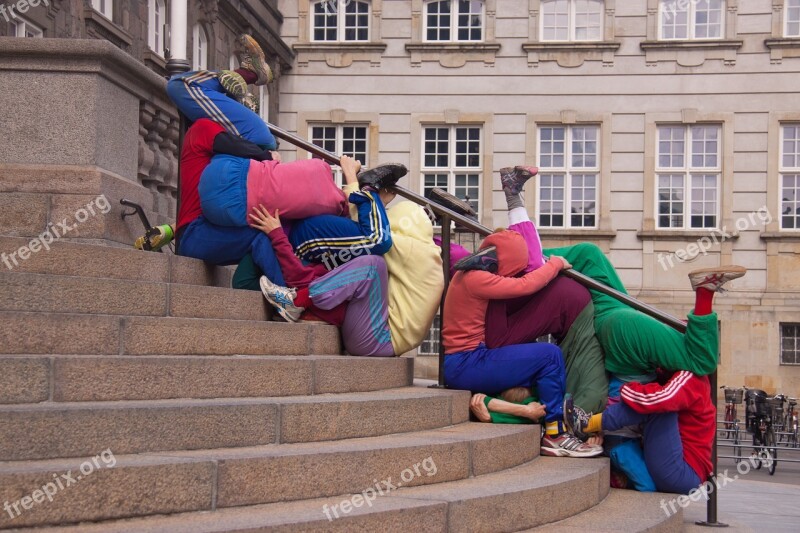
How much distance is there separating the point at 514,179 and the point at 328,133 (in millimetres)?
19324

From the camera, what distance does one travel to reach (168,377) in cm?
523

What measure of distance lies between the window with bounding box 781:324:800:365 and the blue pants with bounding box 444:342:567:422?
767 inches

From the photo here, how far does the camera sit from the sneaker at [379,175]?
23.6 ft

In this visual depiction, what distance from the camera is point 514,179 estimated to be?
7.66 metres

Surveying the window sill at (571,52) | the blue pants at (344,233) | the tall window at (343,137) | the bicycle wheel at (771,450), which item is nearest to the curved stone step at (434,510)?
the blue pants at (344,233)

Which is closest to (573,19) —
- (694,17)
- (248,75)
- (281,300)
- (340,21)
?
(694,17)

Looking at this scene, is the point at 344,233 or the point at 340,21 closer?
the point at 344,233

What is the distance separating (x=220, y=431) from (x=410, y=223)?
278cm

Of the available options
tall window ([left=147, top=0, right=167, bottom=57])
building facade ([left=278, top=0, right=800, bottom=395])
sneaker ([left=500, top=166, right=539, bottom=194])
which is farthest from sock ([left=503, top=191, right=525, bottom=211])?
building facade ([left=278, top=0, right=800, bottom=395])

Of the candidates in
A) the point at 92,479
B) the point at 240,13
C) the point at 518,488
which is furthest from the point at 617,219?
the point at 92,479

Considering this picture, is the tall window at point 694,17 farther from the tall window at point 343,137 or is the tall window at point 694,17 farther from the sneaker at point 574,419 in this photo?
the sneaker at point 574,419

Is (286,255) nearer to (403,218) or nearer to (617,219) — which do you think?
(403,218)

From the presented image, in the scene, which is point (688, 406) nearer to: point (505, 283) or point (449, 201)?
point (505, 283)

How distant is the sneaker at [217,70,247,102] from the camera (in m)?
7.20
